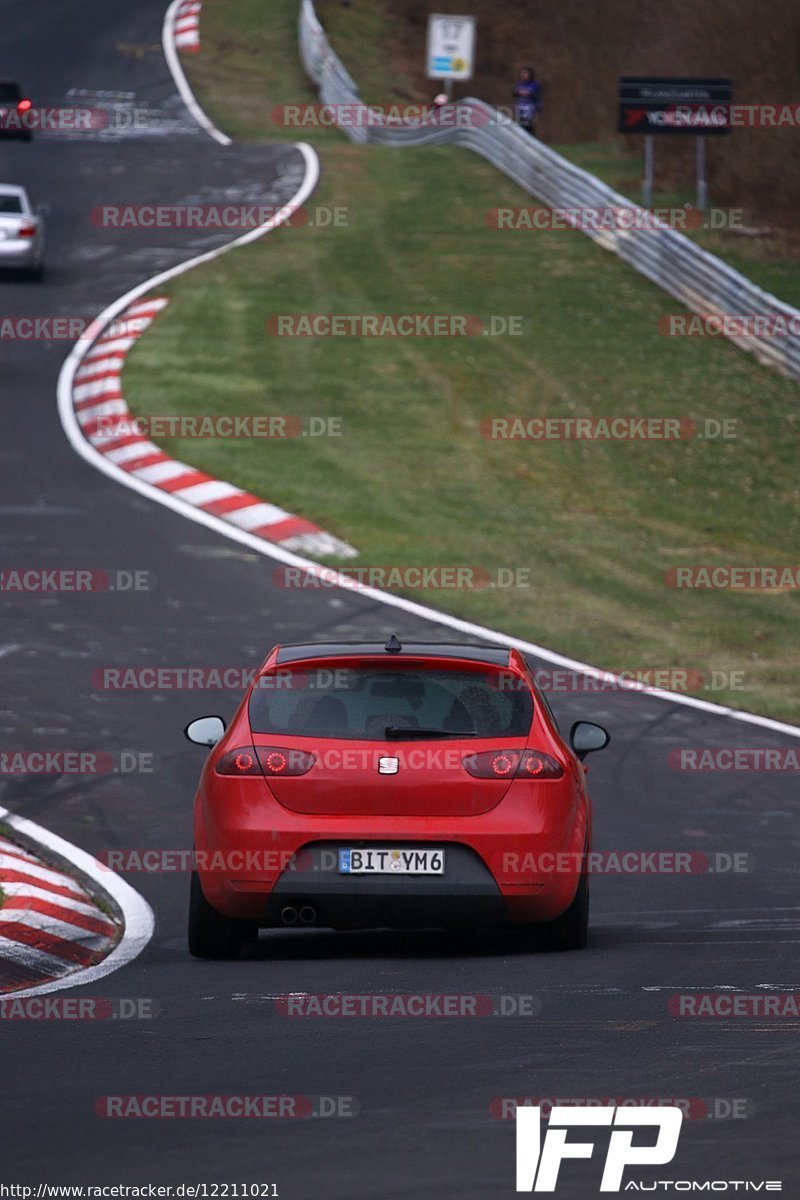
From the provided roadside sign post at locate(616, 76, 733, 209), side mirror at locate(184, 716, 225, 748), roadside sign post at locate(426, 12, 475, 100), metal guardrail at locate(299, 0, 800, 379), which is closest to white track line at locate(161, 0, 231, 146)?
metal guardrail at locate(299, 0, 800, 379)

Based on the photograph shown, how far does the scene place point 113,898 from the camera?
10.3 m

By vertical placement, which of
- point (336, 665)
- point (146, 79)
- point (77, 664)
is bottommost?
point (77, 664)

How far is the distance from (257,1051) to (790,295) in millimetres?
24695

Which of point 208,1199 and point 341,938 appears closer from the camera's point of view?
point 208,1199

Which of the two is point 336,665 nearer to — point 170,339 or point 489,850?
point 489,850

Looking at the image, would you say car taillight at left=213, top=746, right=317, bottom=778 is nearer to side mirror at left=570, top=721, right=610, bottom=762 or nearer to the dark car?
side mirror at left=570, top=721, right=610, bottom=762

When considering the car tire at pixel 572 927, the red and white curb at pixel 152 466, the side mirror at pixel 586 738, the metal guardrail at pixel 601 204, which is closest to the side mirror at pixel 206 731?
the side mirror at pixel 586 738

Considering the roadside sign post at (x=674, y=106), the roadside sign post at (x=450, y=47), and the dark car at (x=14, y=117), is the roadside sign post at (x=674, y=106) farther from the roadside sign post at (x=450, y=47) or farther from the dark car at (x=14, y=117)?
the dark car at (x=14, y=117)

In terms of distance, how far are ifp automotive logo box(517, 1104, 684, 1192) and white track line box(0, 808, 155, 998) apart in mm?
2994

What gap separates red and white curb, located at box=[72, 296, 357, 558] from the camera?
766 inches

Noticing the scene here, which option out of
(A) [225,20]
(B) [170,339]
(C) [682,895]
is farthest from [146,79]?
(C) [682,895]

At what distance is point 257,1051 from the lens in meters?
6.77

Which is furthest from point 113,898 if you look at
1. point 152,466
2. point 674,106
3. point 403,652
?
point 674,106

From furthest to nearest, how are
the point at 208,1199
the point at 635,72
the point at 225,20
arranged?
the point at 225,20
the point at 635,72
the point at 208,1199
